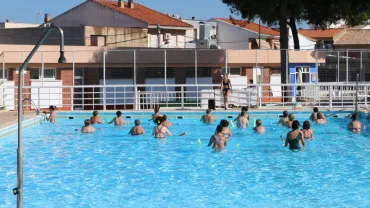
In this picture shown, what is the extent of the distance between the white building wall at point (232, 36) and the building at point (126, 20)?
8.27 metres

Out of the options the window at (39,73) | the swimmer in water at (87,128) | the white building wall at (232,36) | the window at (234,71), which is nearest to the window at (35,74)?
the window at (39,73)

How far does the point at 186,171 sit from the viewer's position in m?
14.3

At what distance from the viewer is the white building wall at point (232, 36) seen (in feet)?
191

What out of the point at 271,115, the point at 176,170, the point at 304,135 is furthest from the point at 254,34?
the point at 176,170

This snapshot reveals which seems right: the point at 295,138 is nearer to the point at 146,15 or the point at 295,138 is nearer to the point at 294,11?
the point at 294,11

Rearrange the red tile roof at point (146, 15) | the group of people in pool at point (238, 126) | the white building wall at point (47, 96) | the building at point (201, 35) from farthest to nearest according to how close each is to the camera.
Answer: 1. the red tile roof at point (146, 15)
2. the building at point (201, 35)
3. the white building wall at point (47, 96)
4. the group of people in pool at point (238, 126)

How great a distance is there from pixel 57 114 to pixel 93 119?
3.75 metres

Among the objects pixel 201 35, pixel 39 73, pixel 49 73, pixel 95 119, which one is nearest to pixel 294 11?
pixel 201 35

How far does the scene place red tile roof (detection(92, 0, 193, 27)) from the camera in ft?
163

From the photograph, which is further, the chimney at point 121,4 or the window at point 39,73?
the chimney at point 121,4

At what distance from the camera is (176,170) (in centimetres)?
1445

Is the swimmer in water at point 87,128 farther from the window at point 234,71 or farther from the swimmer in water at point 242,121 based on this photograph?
the window at point 234,71

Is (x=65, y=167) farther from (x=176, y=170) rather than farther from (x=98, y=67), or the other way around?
(x=98, y=67)

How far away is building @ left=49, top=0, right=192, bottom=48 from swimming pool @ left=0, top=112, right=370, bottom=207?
87.3ft
